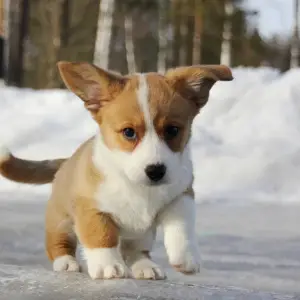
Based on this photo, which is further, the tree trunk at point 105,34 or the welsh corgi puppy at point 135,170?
the tree trunk at point 105,34

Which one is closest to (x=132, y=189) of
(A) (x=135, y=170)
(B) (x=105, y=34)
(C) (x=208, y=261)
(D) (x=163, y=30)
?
(A) (x=135, y=170)

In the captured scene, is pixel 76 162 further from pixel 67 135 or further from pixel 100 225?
pixel 67 135

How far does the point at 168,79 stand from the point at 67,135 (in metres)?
4.73

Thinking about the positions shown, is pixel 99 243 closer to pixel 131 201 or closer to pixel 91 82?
pixel 131 201

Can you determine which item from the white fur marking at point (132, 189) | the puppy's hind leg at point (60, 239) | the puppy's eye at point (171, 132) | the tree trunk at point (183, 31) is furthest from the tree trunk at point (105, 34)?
the puppy's eye at point (171, 132)

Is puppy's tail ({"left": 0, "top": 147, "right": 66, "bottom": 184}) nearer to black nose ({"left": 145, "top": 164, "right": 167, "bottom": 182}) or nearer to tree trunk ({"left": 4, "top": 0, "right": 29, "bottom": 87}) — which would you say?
black nose ({"left": 145, "top": 164, "right": 167, "bottom": 182})

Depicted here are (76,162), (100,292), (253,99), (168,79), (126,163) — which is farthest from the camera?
(253,99)

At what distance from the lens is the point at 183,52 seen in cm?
2062

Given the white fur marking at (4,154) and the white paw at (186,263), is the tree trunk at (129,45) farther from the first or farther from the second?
the white paw at (186,263)

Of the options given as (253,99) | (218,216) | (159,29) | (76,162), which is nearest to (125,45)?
(159,29)

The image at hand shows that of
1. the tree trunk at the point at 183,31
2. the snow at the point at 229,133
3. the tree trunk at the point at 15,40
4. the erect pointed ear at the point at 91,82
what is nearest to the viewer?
the erect pointed ear at the point at 91,82

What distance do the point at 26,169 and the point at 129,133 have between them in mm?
863

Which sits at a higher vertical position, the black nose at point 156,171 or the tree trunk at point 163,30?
the tree trunk at point 163,30

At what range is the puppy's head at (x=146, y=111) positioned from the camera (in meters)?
1.96
